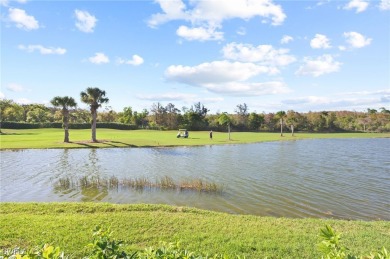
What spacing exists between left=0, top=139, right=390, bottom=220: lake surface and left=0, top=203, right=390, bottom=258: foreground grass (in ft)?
10.8

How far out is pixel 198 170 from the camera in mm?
24812

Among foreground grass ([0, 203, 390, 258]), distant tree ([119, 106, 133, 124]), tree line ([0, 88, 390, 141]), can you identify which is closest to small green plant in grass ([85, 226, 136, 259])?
foreground grass ([0, 203, 390, 258])

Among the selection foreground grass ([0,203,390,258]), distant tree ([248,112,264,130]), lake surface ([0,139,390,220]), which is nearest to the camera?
foreground grass ([0,203,390,258])

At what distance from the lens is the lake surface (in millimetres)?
14906

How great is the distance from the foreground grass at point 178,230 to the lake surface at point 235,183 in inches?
129

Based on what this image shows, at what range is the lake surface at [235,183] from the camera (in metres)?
14.9

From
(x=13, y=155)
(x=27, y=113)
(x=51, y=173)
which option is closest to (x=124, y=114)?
(x=27, y=113)

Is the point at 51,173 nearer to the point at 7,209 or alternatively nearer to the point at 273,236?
the point at 7,209

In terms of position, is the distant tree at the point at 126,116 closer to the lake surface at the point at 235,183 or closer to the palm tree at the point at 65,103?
the palm tree at the point at 65,103

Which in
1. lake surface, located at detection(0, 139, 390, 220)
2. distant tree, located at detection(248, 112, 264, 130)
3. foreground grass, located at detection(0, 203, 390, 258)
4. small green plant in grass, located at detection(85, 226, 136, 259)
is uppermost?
distant tree, located at detection(248, 112, 264, 130)

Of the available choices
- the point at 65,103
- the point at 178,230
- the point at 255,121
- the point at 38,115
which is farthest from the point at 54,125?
the point at 178,230

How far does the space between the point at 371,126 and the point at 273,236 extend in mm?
117207

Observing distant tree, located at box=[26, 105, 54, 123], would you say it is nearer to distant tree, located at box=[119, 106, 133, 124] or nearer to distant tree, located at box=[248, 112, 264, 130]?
distant tree, located at box=[119, 106, 133, 124]

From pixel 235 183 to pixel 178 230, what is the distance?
1100cm
